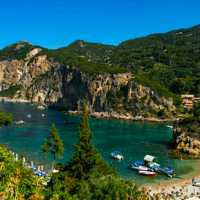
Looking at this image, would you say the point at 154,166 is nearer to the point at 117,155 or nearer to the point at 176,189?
the point at 117,155

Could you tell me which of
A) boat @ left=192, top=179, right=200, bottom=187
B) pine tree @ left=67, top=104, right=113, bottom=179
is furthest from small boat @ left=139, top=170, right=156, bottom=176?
pine tree @ left=67, top=104, right=113, bottom=179

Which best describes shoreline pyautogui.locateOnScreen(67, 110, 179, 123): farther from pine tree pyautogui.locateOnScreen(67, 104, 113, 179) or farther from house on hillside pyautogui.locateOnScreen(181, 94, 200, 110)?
pine tree pyautogui.locateOnScreen(67, 104, 113, 179)

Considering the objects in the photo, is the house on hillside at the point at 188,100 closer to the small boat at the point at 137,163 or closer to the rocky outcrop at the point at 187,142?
the rocky outcrop at the point at 187,142

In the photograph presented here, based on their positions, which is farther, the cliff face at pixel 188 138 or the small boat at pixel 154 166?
the cliff face at pixel 188 138

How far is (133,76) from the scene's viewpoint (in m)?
177

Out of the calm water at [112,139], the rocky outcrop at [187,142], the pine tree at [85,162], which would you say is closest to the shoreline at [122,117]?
the calm water at [112,139]

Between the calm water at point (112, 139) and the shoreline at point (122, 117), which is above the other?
the shoreline at point (122, 117)

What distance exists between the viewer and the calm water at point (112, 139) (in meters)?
73.4

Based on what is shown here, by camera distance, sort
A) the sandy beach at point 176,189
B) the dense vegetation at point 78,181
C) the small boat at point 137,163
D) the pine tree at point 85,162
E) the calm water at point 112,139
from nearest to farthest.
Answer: the dense vegetation at point 78,181
the pine tree at point 85,162
the sandy beach at point 176,189
the small boat at point 137,163
the calm water at point 112,139

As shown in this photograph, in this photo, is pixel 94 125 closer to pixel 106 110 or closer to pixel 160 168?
pixel 106 110

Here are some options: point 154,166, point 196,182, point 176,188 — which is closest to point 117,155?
point 154,166

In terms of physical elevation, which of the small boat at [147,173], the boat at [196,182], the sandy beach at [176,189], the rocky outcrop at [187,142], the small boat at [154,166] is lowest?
the sandy beach at [176,189]

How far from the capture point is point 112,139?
102m

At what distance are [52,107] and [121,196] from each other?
16104 centimetres
